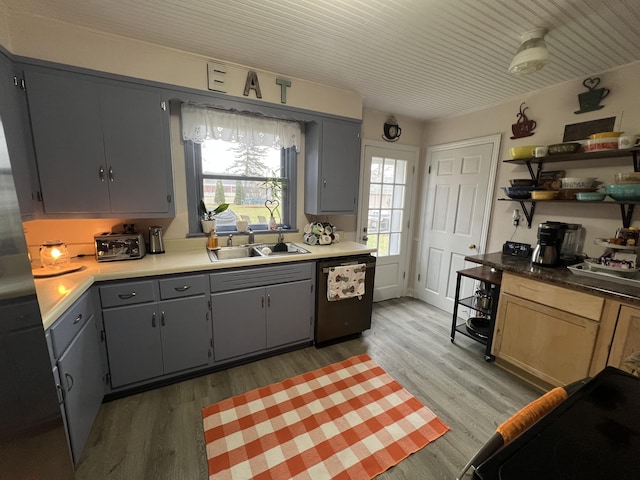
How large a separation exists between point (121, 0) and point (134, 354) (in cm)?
213

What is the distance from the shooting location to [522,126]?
8.43 ft

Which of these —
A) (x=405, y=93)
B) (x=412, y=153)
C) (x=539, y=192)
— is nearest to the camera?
(x=539, y=192)

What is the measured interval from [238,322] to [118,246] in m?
1.05

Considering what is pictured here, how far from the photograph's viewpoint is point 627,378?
93cm

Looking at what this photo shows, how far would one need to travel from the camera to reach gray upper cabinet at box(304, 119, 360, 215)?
2633mm

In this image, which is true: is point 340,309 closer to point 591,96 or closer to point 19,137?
point 19,137

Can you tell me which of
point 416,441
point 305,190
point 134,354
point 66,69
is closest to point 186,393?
point 134,354

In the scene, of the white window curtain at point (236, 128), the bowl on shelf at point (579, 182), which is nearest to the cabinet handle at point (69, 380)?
the white window curtain at point (236, 128)

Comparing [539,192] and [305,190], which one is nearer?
[539,192]

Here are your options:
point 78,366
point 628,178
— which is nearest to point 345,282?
point 78,366

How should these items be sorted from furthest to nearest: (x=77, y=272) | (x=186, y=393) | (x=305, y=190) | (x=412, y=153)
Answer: (x=412, y=153) < (x=305, y=190) < (x=186, y=393) < (x=77, y=272)

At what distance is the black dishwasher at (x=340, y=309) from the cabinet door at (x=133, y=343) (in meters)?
1.29

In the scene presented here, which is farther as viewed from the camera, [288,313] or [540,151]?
[288,313]

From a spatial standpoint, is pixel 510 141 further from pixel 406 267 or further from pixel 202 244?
pixel 202 244
